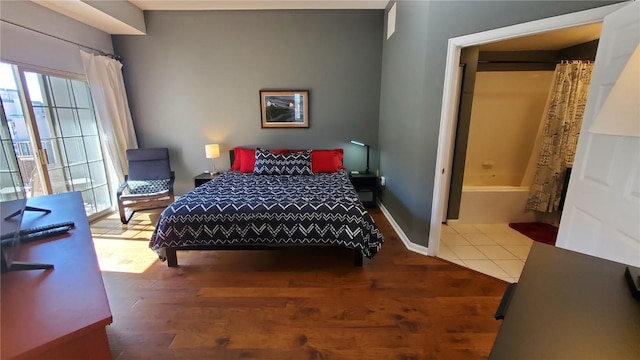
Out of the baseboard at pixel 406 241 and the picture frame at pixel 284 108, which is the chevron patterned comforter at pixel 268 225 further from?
the picture frame at pixel 284 108

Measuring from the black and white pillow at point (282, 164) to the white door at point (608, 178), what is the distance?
8.69 feet

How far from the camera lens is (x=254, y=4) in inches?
140

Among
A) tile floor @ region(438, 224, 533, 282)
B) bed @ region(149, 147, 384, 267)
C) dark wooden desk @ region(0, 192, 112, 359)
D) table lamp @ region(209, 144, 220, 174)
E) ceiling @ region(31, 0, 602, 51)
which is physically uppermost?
ceiling @ region(31, 0, 602, 51)

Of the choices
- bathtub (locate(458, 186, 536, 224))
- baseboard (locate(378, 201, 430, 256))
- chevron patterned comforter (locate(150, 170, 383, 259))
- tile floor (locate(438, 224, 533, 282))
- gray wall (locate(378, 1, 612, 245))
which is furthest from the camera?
bathtub (locate(458, 186, 536, 224))

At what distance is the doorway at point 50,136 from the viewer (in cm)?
Result: 265

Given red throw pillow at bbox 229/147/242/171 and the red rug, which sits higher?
red throw pillow at bbox 229/147/242/171

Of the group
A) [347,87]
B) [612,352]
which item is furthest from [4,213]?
[347,87]

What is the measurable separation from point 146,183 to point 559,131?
5246 mm

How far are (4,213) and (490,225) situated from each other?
423 centimetres

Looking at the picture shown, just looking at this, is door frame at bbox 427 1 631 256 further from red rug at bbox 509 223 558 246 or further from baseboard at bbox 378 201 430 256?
red rug at bbox 509 223 558 246

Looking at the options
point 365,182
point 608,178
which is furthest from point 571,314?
point 365,182

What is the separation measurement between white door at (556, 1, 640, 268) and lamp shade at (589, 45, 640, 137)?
0.78 m

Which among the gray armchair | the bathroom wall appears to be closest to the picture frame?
the gray armchair

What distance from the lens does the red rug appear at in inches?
116
